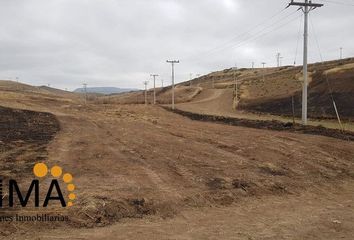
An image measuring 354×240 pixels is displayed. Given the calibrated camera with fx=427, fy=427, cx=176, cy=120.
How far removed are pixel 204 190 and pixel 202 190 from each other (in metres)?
0.06

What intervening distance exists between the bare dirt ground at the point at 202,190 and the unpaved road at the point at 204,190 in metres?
0.02

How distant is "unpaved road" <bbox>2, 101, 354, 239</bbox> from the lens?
28.7ft

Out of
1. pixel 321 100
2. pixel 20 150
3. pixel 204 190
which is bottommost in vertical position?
pixel 204 190

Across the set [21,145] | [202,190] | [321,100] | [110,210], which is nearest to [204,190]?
[202,190]

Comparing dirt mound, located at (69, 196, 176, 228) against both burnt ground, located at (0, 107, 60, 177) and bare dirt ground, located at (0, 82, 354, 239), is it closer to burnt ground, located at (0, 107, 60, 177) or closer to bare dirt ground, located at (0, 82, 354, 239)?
bare dirt ground, located at (0, 82, 354, 239)

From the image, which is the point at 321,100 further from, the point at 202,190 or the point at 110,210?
the point at 110,210

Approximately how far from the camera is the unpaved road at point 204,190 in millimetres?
8750

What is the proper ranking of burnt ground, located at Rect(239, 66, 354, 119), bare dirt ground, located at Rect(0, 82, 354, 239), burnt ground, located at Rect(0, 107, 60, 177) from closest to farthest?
bare dirt ground, located at Rect(0, 82, 354, 239) < burnt ground, located at Rect(0, 107, 60, 177) < burnt ground, located at Rect(239, 66, 354, 119)

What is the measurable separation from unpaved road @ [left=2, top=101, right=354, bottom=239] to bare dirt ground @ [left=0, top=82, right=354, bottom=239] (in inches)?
0.9

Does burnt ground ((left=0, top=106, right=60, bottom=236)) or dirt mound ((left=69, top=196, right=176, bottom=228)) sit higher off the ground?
burnt ground ((left=0, top=106, right=60, bottom=236))

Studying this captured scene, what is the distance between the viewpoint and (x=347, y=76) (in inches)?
2014

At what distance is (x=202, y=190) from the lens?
38.0ft

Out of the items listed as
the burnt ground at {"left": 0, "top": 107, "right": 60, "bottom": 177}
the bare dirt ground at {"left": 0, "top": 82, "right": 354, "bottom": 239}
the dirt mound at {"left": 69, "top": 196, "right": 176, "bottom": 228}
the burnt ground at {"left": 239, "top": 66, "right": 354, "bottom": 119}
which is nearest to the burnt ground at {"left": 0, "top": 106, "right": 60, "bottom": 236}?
the burnt ground at {"left": 0, "top": 107, "right": 60, "bottom": 177}

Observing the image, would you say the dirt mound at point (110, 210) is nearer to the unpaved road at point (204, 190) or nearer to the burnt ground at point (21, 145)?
the unpaved road at point (204, 190)
